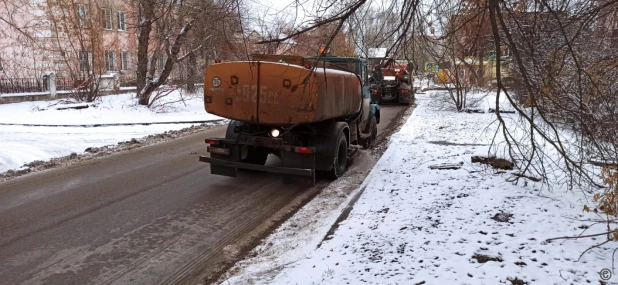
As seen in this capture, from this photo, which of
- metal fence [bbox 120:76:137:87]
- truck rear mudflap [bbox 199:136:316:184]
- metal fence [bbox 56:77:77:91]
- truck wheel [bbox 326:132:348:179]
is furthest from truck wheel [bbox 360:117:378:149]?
metal fence [bbox 120:76:137:87]

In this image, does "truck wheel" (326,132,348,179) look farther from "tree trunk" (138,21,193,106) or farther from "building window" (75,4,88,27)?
"building window" (75,4,88,27)

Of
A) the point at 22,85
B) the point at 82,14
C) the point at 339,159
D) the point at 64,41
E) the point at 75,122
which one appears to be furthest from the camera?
the point at 22,85

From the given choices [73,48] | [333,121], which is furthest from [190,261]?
[73,48]

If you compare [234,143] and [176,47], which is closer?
[234,143]

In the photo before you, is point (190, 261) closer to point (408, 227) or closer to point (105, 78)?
point (408, 227)

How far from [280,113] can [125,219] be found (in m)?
2.87

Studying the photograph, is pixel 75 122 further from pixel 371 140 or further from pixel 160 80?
pixel 371 140

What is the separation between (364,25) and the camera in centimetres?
629

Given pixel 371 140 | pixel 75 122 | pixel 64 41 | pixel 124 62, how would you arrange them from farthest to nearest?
pixel 124 62 → pixel 64 41 → pixel 75 122 → pixel 371 140

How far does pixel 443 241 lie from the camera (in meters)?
4.54

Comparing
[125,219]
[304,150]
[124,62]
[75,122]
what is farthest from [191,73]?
[125,219]

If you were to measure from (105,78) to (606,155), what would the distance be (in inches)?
954

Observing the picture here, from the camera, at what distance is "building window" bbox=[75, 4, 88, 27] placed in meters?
19.2

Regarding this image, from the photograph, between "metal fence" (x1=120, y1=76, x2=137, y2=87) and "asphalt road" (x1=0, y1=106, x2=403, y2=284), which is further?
"metal fence" (x1=120, y1=76, x2=137, y2=87)
